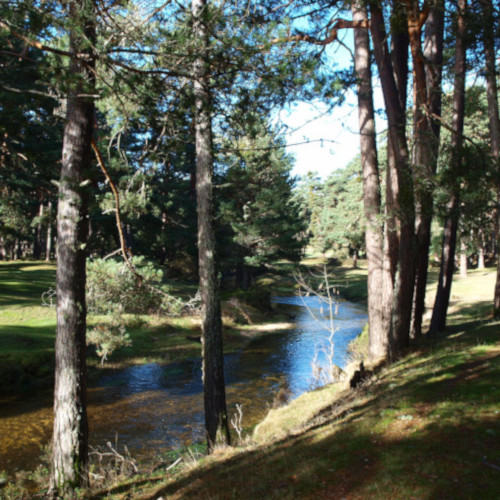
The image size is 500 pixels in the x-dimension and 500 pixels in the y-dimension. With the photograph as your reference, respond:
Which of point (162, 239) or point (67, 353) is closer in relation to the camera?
point (67, 353)

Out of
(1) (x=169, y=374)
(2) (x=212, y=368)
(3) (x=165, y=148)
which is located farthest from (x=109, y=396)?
(3) (x=165, y=148)

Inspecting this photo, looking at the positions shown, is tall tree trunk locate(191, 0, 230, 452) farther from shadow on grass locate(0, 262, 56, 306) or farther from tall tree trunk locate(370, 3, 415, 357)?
shadow on grass locate(0, 262, 56, 306)

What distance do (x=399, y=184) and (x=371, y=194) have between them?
1.10 meters

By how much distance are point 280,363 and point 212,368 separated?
9.12 meters

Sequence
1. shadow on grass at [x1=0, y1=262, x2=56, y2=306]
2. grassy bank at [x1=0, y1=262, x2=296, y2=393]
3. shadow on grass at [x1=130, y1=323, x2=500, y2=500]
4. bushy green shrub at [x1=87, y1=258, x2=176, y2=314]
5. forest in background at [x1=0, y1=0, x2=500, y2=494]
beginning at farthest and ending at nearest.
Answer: shadow on grass at [x1=0, y1=262, x2=56, y2=306] → grassy bank at [x1=0, y1=262, x2=296, y2=393] → bushy green shrub at [x1=87, y1=258, x2=176, y2=314] → forest in background at [x1=0, y1=0, x2=500, y2=494] → shadow on grass at [x1=130, y1=323, x2=500, y2=500]

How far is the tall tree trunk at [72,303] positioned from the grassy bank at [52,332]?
8.51 m

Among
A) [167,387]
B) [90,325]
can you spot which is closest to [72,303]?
[167,387]

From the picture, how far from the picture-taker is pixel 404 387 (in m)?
7.44

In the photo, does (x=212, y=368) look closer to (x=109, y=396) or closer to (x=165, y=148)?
(x=165, y=148)

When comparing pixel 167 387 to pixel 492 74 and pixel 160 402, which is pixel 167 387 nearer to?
pixel 160 402

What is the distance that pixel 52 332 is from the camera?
17.9 metres

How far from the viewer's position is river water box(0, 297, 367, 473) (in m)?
10.3

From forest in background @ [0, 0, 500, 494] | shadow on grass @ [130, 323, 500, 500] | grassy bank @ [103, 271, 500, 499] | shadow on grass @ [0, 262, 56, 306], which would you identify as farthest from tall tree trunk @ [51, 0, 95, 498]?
shadow on grass @ [0, 262, 56, 306]

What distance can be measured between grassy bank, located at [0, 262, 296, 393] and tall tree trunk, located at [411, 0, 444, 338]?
9.33 meters
